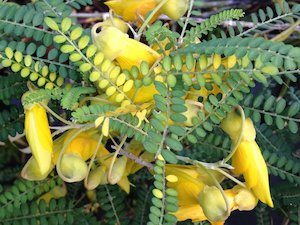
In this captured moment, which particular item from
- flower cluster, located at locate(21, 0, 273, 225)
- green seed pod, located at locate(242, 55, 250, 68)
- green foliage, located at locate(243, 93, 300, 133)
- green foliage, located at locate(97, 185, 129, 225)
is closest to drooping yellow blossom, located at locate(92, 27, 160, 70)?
flower cluster, located at locate(21, 0, 273, 225)

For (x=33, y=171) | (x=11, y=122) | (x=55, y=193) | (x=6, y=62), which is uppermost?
(x=6, y=62)

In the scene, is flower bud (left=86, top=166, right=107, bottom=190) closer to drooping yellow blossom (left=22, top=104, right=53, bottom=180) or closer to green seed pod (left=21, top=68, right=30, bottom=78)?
drooping yellow blossom (left=22, top=104, right=53, bottom=180)

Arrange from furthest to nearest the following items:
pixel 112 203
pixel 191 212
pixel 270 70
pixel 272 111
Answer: pixel 112 203 < pixel 272 111 < pixel 191 212 < pixel 270 70

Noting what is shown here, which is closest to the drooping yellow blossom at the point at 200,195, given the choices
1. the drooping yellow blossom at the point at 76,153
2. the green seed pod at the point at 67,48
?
the drooping yellow blossom at the point at 76,153

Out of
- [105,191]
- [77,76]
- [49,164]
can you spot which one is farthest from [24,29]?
[105,191]

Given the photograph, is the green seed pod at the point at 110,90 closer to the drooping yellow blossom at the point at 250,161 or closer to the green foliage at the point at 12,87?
the drooping yellow blossom at the point at 250,161

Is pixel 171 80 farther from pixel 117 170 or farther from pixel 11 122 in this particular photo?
pixel 11 122

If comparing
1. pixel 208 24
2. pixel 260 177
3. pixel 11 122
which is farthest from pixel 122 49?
pixel 11 122
